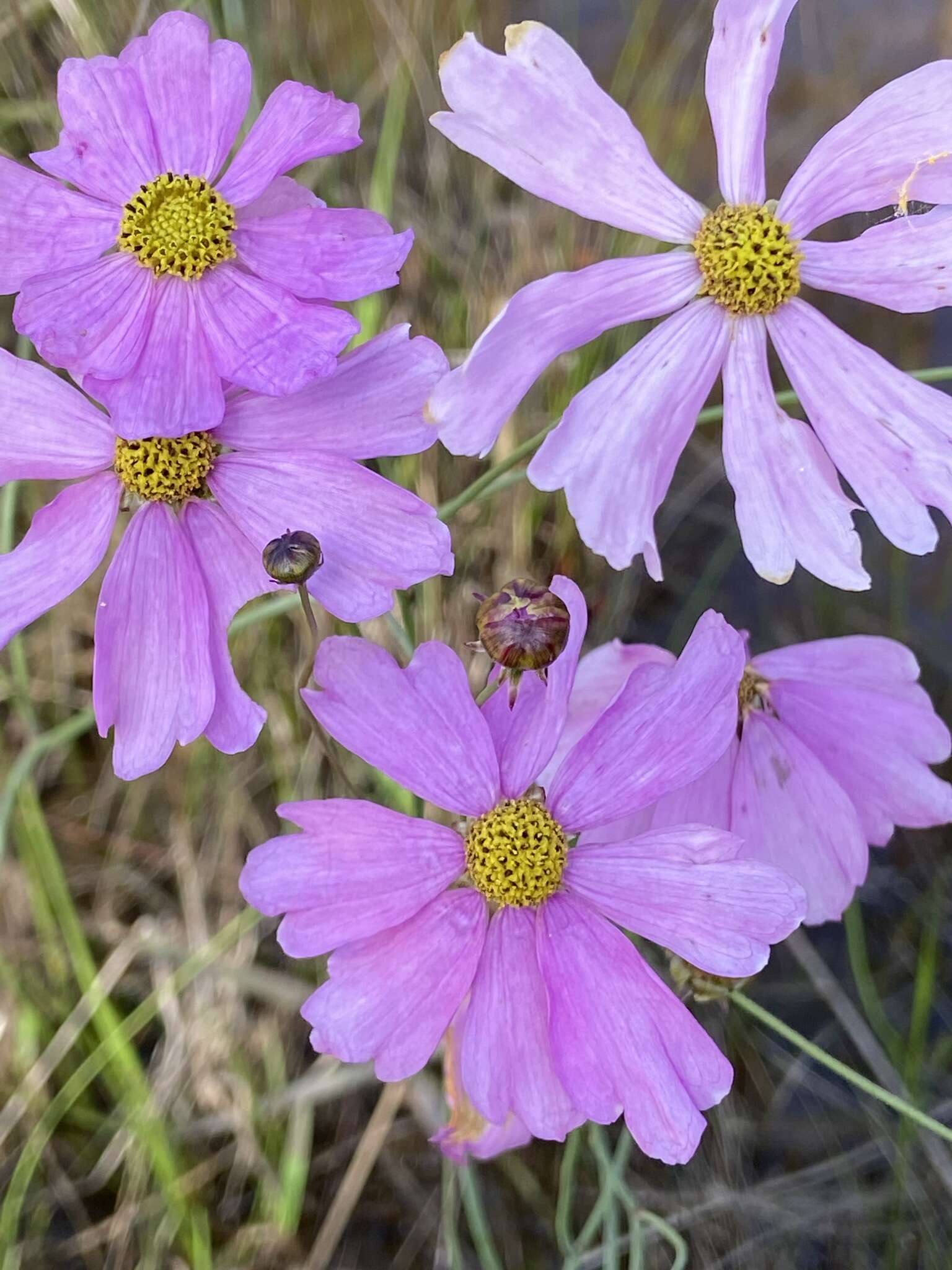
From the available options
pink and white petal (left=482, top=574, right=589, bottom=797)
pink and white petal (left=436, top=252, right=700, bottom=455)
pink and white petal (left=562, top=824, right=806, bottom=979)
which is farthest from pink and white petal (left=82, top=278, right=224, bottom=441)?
pink and white petal (left=562, top=824, right=806, bottom=979)

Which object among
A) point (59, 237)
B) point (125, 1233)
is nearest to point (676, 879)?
point (59, 237)

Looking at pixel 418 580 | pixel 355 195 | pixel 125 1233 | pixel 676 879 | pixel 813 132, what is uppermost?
pixel 813 132

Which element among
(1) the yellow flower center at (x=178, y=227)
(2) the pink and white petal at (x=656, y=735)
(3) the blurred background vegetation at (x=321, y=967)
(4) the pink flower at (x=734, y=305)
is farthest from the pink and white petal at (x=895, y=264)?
(3) the blurred background vegetation at (x=321, y=967)

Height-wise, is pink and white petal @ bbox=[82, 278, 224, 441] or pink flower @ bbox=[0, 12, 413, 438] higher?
pink flower @ bbox=[0, 12, 413, 438]

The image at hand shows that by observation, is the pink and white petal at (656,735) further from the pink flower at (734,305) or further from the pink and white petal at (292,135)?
the pink and white petal at (292,135)

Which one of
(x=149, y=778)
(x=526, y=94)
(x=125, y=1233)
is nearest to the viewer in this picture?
(x=526, y=94)

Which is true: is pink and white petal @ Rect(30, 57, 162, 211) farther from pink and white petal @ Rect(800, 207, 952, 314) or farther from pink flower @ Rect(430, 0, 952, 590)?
pink and white petal @ Rect(800, 207, 952, 314)

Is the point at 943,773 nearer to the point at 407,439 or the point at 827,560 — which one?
the point at 827,560
